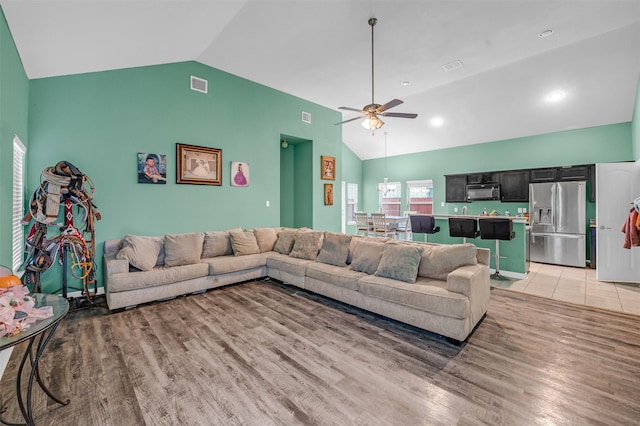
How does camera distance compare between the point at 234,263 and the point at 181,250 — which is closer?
the point at 181,250

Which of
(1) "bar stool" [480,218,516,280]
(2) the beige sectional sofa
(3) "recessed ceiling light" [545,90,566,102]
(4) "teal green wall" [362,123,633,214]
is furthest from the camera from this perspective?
(4) "teal green wall" [362,123,633,214]

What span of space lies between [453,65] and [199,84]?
446cm

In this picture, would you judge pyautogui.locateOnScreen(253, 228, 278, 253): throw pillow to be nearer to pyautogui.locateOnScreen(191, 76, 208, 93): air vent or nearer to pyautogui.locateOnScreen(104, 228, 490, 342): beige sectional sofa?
pyautogui.locateOnScreen(104, 228, 490, 342): beige sectional sofa

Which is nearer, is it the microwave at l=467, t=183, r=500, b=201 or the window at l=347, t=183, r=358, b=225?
the microwave at l=467, t=183, r=500, b=201

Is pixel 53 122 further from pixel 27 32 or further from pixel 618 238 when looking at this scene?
pixel 618 238

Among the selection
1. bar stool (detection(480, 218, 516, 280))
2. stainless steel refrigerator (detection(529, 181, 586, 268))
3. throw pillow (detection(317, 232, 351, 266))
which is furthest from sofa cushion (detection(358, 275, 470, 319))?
stainless steel refrigerator (detection(529, 181, 586, 268))

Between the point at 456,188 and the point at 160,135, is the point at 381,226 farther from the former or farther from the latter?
the point at 160,135

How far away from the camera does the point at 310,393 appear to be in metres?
1.96

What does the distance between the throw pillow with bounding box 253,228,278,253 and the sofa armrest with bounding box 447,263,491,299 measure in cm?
325

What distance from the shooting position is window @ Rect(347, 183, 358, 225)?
9969 mm

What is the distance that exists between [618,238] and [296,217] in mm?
6130

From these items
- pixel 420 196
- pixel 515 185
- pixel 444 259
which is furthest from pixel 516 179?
pixel 444 259

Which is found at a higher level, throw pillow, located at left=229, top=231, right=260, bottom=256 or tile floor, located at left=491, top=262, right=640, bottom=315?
throw pillow, located at left=229, top=231, right=260, bottom=256

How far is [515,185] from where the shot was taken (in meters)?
6.84
